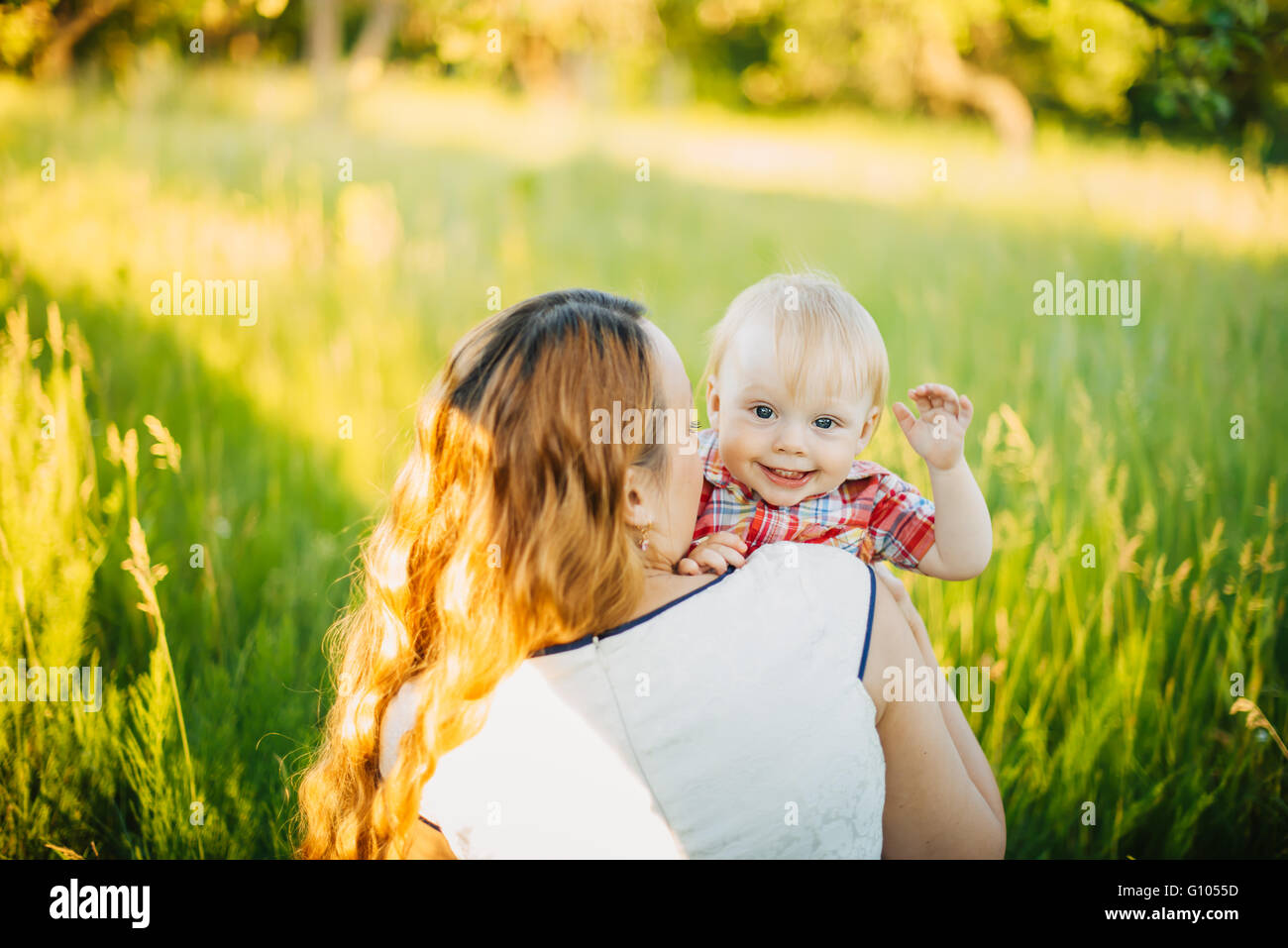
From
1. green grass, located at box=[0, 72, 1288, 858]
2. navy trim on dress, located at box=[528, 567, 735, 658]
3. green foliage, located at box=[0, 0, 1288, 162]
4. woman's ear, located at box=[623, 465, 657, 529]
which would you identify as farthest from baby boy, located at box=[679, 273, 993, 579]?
green foliage, located at box=[0, 0, 1288, 162]

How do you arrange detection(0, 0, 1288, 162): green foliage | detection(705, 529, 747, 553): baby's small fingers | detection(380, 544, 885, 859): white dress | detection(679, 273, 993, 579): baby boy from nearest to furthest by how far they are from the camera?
1. detection(380, 544, 885, 859): white dress
2. detection(705, 529, 747, 553): baby's small fingers
3. detection(679, 273, 993, 579): baby boy
4. detection(0, 0, 1288, 162): green foliage

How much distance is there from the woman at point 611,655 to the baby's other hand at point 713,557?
7 cm

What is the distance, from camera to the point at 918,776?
5.00ft

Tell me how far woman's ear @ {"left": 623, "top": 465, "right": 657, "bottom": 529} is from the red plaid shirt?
46 centimetres

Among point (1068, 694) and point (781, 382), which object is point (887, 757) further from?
point (1068, 694)

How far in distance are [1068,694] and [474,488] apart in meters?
2.00

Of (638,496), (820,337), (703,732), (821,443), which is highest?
(820,337)

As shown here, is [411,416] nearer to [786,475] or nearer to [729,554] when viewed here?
[786,475]

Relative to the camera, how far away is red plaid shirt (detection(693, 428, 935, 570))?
1.96 meters


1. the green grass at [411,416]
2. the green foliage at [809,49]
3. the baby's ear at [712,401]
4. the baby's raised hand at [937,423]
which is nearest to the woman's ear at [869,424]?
the baby's raised hand at [937,423]

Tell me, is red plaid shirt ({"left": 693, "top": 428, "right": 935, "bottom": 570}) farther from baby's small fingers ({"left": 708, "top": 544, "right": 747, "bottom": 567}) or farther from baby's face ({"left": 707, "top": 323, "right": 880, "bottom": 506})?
baby's small fingers ({"left": 708, "top": 544, "right": 747, "bottom": 567})

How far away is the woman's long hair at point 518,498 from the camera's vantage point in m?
1.38

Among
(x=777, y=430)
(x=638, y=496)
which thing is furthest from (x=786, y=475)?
(x=638, y=496)

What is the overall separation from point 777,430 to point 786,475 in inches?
4.5
